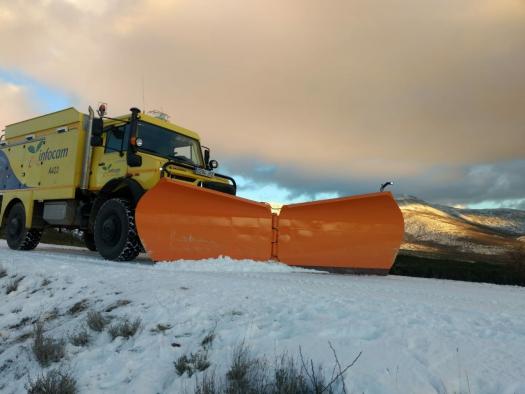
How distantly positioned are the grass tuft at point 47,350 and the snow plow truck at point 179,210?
3547mm

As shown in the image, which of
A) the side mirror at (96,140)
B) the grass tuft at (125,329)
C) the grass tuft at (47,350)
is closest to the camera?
the grass tuft at (47,350)

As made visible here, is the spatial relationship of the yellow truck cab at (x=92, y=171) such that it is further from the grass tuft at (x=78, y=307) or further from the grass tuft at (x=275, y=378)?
the grass tuft at (x=275, y=378)

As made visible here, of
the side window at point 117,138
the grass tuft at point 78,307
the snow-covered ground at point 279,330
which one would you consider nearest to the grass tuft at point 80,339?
the snow-covered ground at point 279,330

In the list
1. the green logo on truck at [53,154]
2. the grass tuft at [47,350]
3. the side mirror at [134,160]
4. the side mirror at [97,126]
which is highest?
the side mirror at [97,126]

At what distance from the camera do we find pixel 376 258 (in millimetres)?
8422

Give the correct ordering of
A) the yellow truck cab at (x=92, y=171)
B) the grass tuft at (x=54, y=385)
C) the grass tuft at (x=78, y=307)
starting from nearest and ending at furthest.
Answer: the grass tuft at (x=54, y=385)
the grass tuft at (x=78, y=307)
the yellow truck cab at (x=92, y=171)

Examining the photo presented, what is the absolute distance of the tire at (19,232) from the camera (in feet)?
36.9

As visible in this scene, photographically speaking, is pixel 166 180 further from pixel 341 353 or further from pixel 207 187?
pixel 341 353

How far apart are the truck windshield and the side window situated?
0.31 m

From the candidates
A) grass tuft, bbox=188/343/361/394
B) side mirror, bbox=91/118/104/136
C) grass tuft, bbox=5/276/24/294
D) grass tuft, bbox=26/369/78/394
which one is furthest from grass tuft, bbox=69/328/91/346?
side mirror, bbox=91/118/104/136

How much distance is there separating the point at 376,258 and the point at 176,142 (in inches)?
186

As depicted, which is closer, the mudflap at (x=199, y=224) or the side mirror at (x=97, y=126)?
the mudflap at (x=199, y=224)

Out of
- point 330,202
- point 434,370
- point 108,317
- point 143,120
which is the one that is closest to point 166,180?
point 143,120

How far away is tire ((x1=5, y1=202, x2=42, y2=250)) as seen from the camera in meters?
11.2
